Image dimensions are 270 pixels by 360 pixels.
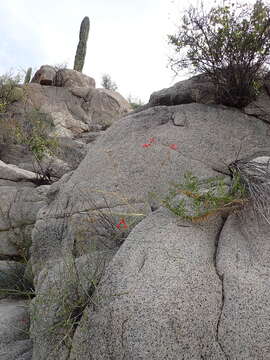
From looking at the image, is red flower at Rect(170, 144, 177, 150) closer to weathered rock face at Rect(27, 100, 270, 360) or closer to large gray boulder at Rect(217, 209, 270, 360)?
weathered rock face at Rect(27, 100, 270, 360)

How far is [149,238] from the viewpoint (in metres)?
2.70

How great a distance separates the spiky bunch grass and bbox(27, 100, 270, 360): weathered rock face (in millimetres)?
352

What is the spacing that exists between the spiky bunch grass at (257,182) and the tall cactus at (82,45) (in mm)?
17290

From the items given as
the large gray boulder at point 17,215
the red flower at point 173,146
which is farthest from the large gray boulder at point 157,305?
the large gray boulder at point 17,215

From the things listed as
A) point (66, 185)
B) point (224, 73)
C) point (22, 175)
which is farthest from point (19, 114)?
point (224, 73)

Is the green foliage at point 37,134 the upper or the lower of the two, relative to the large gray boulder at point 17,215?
upper

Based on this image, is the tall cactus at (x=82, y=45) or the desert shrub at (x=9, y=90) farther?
the tall cactus at (x=82, y=45)

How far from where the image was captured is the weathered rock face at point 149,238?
7.02 feet

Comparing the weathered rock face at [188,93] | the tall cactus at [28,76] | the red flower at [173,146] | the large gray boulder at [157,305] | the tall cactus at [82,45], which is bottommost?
the large gray boulder at [157,305]

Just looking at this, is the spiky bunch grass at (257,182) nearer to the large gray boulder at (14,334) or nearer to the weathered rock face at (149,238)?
the weathered rock face at (149,238)

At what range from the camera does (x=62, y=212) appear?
4344mm

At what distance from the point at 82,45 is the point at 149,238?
714 inches

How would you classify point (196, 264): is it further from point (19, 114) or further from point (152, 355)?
point (19, 114)

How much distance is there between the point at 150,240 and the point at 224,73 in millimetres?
2698
